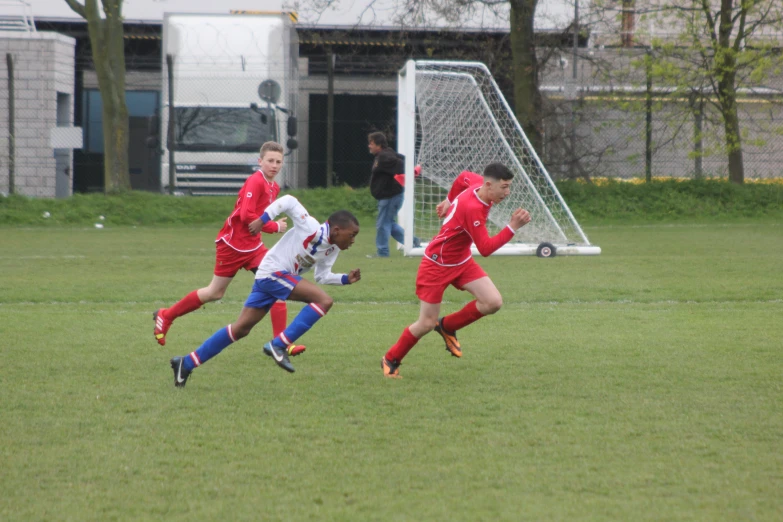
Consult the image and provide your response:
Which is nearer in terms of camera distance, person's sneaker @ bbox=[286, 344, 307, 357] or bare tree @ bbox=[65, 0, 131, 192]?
person's sneaker @ bbox=[286, 344, 307, 357]

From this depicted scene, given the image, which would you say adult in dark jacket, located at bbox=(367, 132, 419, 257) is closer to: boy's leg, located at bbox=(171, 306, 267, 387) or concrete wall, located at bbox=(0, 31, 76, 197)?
boy's leg, located at bbox=(171, 306, 267, 387)

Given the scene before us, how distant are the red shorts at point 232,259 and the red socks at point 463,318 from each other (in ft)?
5.50

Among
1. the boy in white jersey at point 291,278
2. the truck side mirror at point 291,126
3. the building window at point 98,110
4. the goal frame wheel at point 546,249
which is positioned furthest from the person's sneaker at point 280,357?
the building window at point 98,110

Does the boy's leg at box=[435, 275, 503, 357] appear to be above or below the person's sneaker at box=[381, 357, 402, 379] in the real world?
above

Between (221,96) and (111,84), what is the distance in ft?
7.73

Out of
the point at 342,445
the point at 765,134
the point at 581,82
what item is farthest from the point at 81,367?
the point at 765,134

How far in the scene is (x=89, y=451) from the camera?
4.46 meters

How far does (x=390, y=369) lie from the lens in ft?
20.1

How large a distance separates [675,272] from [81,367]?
7.45 meters

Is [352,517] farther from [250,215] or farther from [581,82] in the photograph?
[581,82]

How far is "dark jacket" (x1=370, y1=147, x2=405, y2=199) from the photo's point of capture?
42.8 ft

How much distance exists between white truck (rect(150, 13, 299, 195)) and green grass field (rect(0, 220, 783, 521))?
9.83 m

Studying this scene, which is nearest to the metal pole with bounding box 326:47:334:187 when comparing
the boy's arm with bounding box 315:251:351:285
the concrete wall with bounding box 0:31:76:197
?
the concrete wall with bounding box 0:31:76:197

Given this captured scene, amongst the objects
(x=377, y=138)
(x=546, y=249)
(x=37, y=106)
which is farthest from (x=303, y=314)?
(x=37, y=106)
